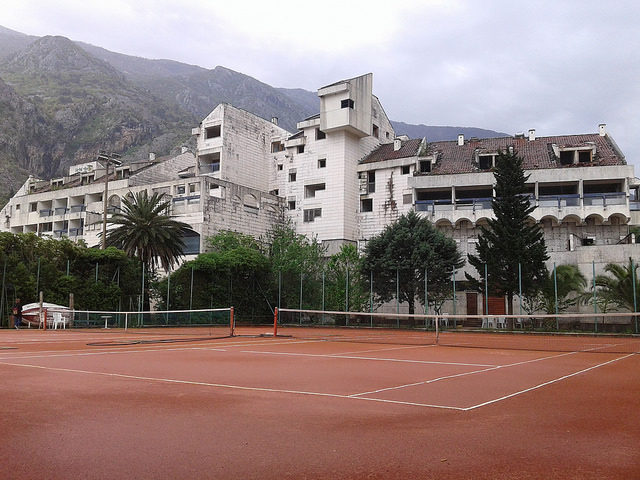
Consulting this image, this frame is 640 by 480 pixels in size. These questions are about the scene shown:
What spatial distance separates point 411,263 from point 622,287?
12.0m

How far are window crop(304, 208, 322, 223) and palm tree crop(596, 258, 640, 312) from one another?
29.9m

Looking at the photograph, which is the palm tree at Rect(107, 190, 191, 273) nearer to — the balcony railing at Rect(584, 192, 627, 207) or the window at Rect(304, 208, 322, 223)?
the window at Rect(304, 208, 322, 223)

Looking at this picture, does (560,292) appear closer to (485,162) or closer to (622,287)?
(622,287)

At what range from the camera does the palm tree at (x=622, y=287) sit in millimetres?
29156

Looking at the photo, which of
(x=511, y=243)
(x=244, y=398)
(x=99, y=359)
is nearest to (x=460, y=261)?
(x=511, y=243)

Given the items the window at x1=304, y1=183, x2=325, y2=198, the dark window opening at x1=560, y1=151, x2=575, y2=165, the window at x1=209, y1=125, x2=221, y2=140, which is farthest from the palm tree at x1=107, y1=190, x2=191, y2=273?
the dark window opening at x1=560, y1=151, x2=575, y2=165

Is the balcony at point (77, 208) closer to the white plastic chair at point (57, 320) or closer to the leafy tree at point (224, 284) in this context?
the leafy tree at point (224, 284)

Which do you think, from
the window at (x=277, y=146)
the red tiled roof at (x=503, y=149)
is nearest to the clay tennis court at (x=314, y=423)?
the red tiled roof at (x=503, y=149)

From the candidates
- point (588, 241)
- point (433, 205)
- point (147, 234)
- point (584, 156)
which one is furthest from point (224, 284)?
point (584, 156)

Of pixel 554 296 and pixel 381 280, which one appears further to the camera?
pixel 381 280

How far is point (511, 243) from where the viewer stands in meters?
35.2

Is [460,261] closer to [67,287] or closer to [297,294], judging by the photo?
[297,294]

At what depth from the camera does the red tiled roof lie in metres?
49.8

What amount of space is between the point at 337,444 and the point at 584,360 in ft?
34.9
